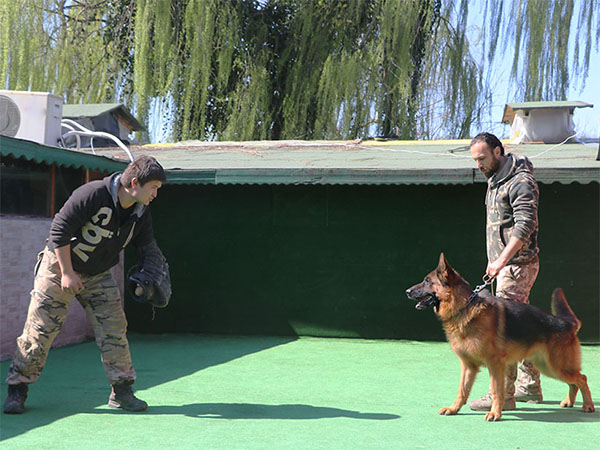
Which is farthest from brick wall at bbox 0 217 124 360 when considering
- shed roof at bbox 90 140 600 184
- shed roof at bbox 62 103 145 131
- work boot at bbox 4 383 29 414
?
shed roof at bbox 62 103 145 131

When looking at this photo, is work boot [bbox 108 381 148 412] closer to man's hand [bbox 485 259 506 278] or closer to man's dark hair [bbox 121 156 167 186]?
man's dark hair [bbox 121 156 167 186]

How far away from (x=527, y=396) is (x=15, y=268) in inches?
213

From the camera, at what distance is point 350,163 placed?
976 centimetres

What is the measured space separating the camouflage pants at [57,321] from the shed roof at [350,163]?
414 cm

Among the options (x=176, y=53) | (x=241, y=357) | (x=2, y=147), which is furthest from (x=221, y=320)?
(x=176, y=53)

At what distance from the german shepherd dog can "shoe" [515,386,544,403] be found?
456 millimetres

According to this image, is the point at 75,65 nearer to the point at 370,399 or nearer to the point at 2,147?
the point at 2,147

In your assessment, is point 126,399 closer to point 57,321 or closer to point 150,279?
point 57,321

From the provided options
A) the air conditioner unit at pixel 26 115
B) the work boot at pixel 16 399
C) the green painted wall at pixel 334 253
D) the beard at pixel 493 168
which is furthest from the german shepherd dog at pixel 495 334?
the air conditioner unit at pixel 26 115

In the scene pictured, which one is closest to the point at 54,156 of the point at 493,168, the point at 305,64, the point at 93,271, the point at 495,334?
the point at 93,271

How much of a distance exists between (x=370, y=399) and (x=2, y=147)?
400 cm

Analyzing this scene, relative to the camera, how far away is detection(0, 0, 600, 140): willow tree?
16203mm

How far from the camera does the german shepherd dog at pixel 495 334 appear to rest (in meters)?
5.15

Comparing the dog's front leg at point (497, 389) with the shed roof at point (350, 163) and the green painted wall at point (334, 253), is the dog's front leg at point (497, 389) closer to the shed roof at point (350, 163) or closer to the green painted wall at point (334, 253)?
the shed roof at point (350, 163)
